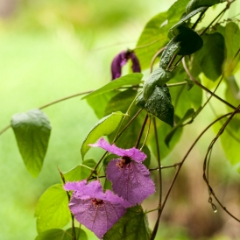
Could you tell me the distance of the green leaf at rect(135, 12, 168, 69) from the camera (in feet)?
1.58

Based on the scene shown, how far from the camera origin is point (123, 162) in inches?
12.1

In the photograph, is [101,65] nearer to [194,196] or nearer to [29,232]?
[194,196]

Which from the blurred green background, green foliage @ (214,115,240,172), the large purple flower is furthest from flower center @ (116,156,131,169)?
the blurred green background

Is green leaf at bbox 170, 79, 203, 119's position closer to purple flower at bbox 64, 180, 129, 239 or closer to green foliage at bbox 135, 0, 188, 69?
green foliage at bbox 135, 0, 188, 69

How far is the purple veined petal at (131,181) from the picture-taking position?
298 mm

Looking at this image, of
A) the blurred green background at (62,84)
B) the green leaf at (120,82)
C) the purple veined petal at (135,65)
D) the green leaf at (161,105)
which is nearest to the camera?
the green leaf at (161,105)

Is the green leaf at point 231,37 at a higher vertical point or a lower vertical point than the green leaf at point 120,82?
higher

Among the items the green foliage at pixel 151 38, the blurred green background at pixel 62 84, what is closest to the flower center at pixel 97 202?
the green foliage at pixel 151 38

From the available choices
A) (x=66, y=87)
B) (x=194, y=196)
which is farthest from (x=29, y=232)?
(x=66, y=87)

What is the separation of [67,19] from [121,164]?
7.75 ft

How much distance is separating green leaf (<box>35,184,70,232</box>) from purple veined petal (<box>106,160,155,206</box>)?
0.29 feet

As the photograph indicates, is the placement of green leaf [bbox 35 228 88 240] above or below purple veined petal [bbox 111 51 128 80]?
below

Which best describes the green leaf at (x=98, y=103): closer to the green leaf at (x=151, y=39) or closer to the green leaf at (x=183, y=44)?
the green leaf at (x=151, y=39)

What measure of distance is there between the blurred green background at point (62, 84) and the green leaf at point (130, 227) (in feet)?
3.32
